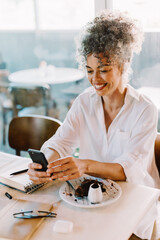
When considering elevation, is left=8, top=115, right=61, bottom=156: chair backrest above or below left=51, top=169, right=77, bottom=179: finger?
below

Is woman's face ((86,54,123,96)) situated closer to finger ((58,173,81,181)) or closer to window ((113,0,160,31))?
finger ((58,173,81,181))

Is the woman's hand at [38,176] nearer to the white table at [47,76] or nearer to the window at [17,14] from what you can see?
the white table at [47,76]

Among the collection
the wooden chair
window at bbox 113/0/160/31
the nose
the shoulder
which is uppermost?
window at bbox 113/0/160/31

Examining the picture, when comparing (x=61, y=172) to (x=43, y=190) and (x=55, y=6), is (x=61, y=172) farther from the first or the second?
(x=55, y=6)

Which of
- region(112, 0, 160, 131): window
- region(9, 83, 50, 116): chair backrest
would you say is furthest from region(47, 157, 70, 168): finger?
region(9, 83, 50, 116): chair backrest

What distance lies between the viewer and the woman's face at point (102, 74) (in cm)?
149

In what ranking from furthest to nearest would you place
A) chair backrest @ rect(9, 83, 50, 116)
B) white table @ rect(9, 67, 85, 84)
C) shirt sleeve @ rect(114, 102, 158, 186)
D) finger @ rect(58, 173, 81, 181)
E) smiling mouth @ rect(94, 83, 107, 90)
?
chair backrest @ rect(9, 83, 50, 116) → white table @ rect(9, 67, 85, 84) → smiling mouth @ rect(94, 83, 107, 90) → shirt sleeve @ rect(114, 102, 158, 186) → finger @ rect(58, 173, 81, 181)

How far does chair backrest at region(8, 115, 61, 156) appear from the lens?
2.07 meters

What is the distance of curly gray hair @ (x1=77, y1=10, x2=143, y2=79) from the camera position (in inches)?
57.5

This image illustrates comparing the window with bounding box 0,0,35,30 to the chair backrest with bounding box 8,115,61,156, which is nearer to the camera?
the chair backrest with bounding box 8,115,61,156

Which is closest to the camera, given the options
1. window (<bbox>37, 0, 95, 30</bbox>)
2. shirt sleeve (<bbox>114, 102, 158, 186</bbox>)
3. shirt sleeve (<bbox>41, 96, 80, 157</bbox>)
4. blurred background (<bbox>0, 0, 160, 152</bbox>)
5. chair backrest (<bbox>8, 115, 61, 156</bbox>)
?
shirt sleeve (<bbox>114, 102, 158, 186</bbox>)

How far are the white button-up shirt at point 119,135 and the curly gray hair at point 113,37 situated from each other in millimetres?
221

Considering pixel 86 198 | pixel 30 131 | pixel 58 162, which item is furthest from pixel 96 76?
pixel 30 131

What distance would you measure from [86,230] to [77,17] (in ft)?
6.37
